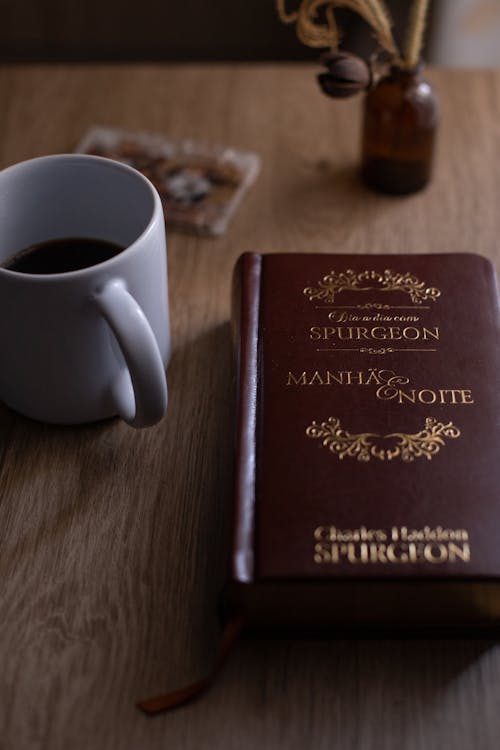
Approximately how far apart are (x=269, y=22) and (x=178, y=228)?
1194 millimetres

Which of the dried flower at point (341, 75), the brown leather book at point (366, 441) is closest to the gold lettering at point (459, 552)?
the brown leather book at point (366, 441)

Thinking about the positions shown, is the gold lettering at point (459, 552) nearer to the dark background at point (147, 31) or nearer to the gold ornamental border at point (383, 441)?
the gold ornamental border at point (383, 441)

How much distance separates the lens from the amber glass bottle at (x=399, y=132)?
77 centimetres

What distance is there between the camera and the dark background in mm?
1796

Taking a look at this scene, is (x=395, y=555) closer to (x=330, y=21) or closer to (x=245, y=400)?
(x=245, y=400)

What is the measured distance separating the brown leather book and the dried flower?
19 cm

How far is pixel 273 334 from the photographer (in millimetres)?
585

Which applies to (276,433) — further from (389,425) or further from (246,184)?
(246,184)

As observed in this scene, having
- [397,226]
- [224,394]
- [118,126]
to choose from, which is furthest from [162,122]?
[224,394]

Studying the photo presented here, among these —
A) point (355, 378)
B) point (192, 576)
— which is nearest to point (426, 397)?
point (355, 378)

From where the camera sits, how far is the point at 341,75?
73cm

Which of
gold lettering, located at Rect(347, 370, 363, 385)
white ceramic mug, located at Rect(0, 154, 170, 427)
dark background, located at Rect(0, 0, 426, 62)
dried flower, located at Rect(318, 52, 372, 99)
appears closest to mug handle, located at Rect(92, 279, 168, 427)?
white ceramic mug, located at Rect(0, 154, 170, 427)

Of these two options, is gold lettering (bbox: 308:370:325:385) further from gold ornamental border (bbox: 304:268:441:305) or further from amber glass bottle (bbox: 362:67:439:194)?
amber glass bottle (bbox: 362:67:439:194)

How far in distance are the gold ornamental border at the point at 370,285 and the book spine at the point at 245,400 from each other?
4 cm
